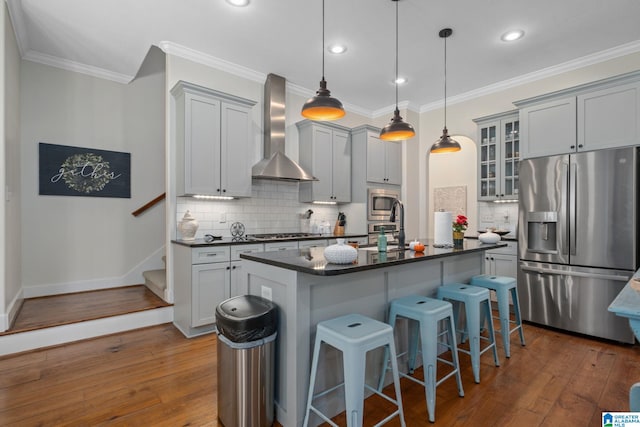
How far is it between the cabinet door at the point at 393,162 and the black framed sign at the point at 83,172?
395cm

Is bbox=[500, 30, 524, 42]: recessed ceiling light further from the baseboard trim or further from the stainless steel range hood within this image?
the baseboard trim

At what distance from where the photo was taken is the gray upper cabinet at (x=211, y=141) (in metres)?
3.58

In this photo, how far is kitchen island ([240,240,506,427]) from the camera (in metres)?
1.84

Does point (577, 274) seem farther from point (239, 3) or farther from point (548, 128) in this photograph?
point (239, 3)

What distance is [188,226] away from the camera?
142 inches

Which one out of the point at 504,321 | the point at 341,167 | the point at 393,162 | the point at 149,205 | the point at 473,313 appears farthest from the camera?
the point at 393,162

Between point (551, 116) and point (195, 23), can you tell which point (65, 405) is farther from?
point (551, 116)

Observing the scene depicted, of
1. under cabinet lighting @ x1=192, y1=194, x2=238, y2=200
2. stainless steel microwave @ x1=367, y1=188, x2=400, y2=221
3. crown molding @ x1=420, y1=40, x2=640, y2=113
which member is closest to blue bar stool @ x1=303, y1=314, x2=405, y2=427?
under cabinet lighting @ x1=192, y1=194, x2=238, y2=200

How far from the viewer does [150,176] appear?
493cm

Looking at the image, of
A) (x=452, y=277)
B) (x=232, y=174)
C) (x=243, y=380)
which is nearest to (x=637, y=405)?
(x=452, y=277)

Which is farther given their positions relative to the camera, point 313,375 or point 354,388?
point 313,375

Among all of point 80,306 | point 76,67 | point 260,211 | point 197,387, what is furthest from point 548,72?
point 80,306

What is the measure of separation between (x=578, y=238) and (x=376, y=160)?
2803 millimetres

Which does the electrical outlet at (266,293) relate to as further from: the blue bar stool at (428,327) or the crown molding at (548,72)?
the crown molding at (548,72)
